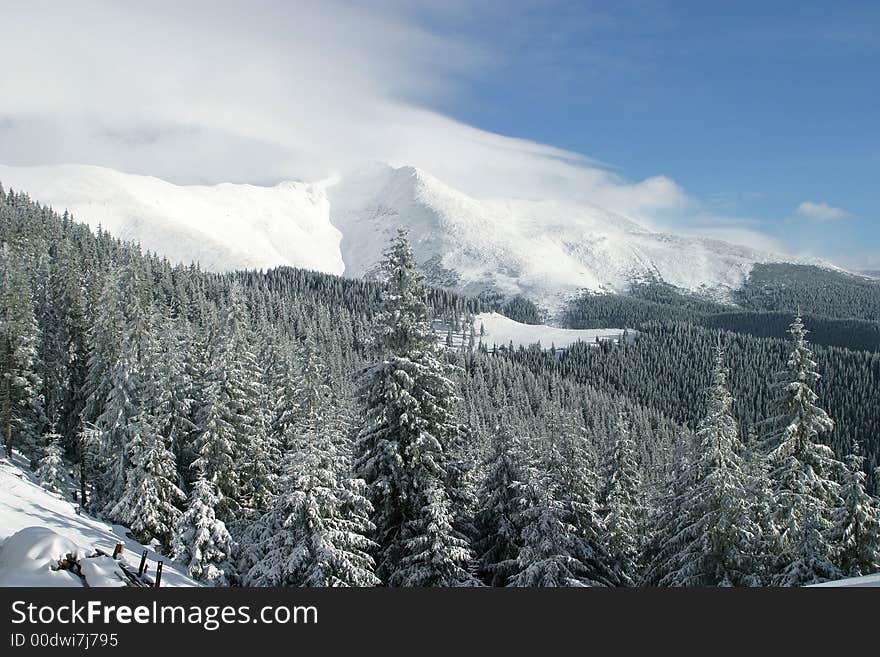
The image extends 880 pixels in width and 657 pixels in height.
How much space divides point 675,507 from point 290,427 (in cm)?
2278

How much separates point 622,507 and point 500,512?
1099 centimetres

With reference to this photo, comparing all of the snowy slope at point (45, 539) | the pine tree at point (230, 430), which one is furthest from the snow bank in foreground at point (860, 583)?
the pine tree at point (230, 430)

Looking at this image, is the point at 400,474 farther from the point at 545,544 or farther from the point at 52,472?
the point at 52,472

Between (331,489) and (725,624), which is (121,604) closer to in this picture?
(725,624)

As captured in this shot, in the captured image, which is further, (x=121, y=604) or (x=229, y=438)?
(x=229, y=438)

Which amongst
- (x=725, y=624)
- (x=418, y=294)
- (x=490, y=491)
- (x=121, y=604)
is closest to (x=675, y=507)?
(x=490, y=491)

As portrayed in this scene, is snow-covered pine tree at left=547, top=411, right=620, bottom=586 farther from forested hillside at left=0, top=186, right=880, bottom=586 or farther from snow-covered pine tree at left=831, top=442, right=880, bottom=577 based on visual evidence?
snow-covered pine tree at left=831, top=442, right=880, bottom=577

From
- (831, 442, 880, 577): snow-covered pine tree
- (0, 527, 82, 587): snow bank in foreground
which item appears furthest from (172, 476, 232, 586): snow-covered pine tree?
(831, 442, 880, 577): snow-covered pine tree

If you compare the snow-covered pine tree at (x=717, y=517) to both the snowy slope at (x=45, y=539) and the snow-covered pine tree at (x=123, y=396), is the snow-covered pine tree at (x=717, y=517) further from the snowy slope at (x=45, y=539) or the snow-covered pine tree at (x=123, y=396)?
the snow-covered pine tree at (x=123, y=396)

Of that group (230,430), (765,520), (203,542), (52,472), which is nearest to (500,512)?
(765,520)

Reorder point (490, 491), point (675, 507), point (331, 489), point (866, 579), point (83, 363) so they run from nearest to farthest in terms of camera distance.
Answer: point (866, 579) < point (331, 489) < point (490, 491) < point (675, 507) < point (83, 363)

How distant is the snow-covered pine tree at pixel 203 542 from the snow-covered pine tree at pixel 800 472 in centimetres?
2306

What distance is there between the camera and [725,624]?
30.3ft

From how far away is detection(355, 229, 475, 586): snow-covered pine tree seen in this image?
1942cm
